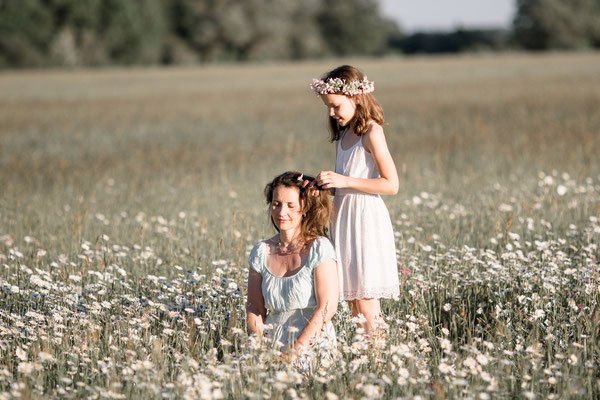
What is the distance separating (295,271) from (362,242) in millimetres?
400

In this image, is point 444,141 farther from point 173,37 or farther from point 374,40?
point 374,40

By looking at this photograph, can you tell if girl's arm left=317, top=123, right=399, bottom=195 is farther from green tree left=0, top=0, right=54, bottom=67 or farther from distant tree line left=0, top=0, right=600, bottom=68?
green tree left=0, top=0, right=54, bottom=67

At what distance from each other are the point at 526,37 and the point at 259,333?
93.6 metres

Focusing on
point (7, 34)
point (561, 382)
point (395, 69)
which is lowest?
point (561, 382)

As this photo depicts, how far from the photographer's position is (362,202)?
4.97 meters

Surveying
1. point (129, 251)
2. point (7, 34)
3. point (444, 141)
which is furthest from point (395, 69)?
point (129, 251)

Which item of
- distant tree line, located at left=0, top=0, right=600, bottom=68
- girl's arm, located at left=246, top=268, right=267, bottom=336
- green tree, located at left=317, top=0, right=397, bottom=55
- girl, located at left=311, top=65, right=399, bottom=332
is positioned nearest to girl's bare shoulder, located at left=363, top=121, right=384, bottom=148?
girl, located at left=311, top=65, right=399, bottom=332

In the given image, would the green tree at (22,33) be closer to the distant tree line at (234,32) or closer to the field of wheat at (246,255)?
the distant tree line at (234,32)

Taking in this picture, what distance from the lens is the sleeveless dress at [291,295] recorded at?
470 centimetres

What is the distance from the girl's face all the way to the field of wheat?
106cm

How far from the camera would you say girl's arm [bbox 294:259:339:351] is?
4586mm

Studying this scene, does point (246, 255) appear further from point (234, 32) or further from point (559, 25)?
point (559, 25)

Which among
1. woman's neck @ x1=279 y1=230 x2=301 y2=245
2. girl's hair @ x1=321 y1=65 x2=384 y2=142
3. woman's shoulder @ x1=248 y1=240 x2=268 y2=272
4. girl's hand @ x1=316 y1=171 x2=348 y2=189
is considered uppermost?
girl's hair @ x1=321 y1=65 x2=384 y2=142

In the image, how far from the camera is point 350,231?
16.3ft
